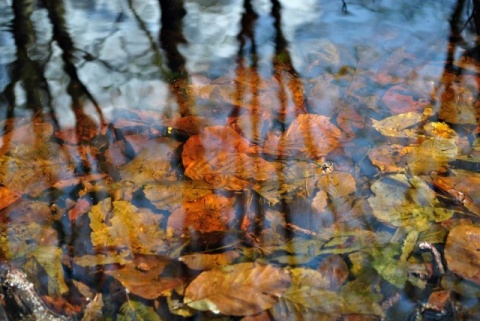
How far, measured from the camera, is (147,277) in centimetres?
155

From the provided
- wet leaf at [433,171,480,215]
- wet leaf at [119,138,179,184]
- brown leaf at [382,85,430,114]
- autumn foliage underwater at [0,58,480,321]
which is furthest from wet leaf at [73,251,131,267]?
brown leaf at [382,85,430,114]

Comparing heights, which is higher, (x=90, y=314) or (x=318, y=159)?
(x=318, y=159)

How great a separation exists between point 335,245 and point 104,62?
5.48 ft

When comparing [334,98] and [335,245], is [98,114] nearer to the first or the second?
[334,98]

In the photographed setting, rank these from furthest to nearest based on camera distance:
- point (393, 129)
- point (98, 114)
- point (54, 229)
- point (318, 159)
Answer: point (98, 114) → point (393, 129) → point (318, 159) → point (54, 229)

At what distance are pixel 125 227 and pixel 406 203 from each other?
0.94 m

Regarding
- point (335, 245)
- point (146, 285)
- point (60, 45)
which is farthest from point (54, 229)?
point (60, 45)

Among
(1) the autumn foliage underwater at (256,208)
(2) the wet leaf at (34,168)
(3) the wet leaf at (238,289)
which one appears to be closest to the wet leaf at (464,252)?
(1) the autumn foliage underwater at (256,208)

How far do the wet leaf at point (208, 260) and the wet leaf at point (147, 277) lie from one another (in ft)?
0.18

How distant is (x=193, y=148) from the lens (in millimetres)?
2018

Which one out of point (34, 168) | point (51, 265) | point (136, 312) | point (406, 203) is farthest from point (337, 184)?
point (34, 168)

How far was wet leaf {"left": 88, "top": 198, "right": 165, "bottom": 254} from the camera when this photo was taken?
1651 mm

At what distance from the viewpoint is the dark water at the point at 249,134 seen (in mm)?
1541

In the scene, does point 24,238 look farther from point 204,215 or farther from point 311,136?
point 311,136
